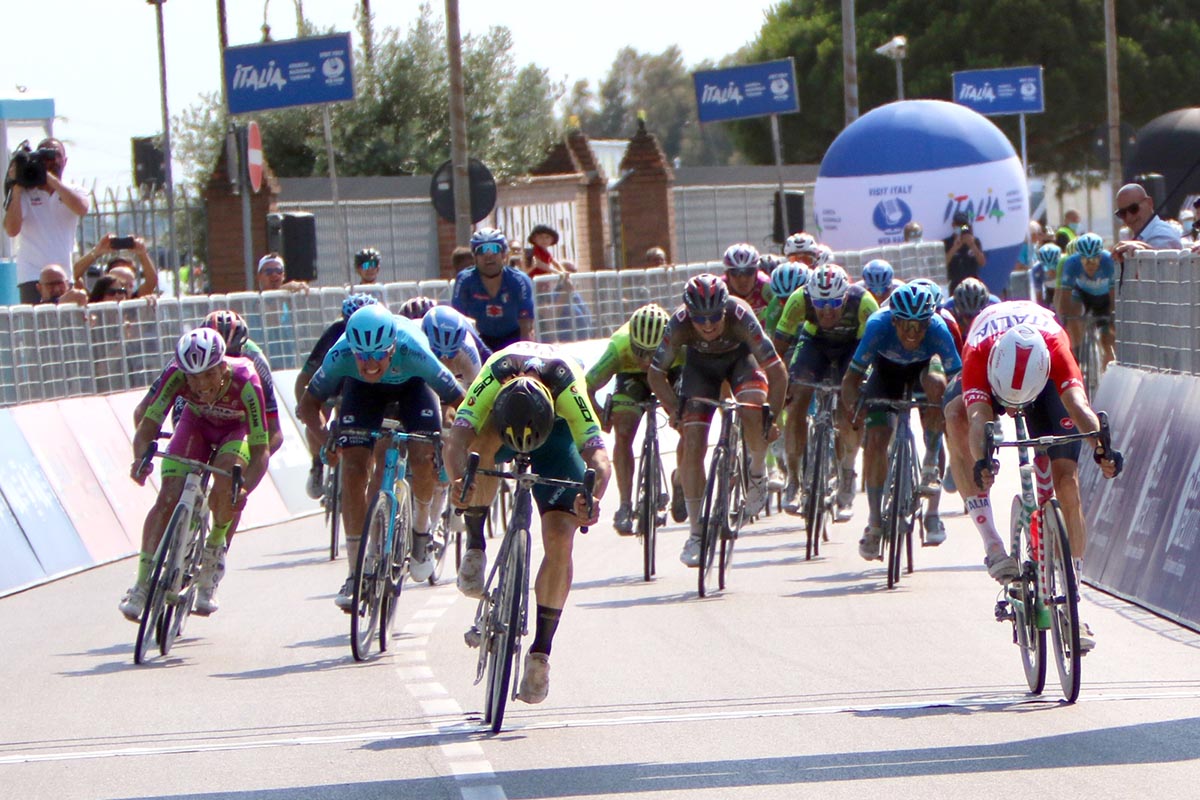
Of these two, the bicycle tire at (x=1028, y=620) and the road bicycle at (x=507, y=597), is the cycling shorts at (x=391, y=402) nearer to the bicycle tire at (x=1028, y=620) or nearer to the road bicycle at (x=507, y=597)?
the road bicycle at (x=507, y=597)

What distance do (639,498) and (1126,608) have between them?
3.40 metres

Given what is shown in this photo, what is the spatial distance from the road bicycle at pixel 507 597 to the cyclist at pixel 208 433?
10.6 ft

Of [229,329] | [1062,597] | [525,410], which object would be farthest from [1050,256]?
[525,410]

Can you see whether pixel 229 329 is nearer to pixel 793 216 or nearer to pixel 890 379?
pixel 890 379

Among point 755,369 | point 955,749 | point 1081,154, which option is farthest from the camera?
point 1081,154

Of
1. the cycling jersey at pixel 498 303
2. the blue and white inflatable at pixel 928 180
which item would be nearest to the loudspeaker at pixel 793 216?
the blue and white inflatable at pixel 928 180

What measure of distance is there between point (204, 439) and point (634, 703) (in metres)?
3.83

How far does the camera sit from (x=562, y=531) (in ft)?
29.9

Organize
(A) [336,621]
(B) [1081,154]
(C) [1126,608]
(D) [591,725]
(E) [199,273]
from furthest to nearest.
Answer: (B) [1081,154] → (E) [199,273] → (A) [336,621] → (C) [1126,608] → (D) [591,725]

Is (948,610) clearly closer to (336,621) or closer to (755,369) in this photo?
(755,369)

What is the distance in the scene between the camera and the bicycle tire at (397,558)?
11422 mm

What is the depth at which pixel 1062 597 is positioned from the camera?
8.98m

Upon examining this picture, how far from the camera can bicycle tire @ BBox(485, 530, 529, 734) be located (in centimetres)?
870

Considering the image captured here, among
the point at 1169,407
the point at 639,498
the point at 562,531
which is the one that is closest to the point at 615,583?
the point at 639,498
